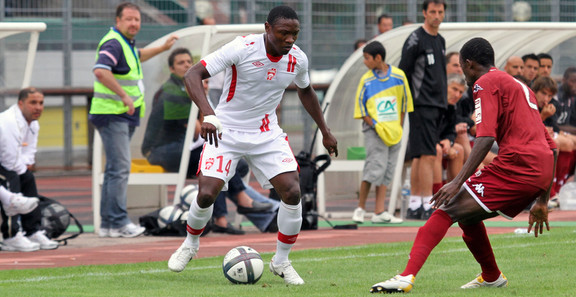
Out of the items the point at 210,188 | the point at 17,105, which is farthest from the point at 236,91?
the point at 17,105

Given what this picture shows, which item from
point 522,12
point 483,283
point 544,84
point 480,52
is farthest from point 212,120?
point 522,12

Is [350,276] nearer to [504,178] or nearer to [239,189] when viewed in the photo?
[504,178]

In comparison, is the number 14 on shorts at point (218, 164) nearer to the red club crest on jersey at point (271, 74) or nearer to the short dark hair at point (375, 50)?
the red club crest on jersey at point (271, 74)

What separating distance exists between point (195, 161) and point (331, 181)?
2.80 meters

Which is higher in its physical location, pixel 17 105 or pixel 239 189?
pixel 17 105

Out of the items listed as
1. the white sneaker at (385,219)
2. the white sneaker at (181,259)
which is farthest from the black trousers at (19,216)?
the white sneaker at (385,219)

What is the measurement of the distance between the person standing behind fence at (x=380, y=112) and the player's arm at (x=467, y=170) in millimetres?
6208

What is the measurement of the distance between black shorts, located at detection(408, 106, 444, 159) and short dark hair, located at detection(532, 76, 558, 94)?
136 centimetres

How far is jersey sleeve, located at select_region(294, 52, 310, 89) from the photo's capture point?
7992mm

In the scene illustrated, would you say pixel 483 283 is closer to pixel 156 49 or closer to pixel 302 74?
pixel 302 74

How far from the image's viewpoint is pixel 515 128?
22.0 feet

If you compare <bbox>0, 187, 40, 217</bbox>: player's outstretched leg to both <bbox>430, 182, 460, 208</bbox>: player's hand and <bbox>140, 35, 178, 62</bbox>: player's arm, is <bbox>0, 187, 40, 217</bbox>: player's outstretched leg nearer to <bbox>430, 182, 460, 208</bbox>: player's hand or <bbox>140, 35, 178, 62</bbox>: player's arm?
<bbox>140, 35, 178, 62</bbox>: player's arm

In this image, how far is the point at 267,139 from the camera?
8.07 meters

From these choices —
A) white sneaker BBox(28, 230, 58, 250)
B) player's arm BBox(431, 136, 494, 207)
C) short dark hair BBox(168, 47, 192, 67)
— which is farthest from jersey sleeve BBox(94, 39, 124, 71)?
player's arm BBox(431, 136, 494, 207)
